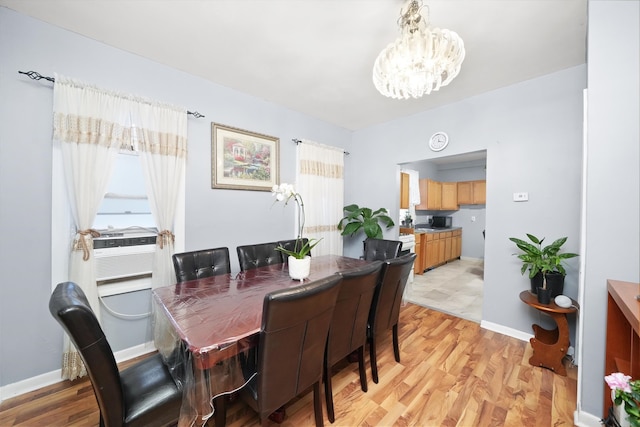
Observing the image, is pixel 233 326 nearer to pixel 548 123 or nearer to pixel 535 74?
pixel 548 123

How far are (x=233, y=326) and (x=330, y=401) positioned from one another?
84 centimetres

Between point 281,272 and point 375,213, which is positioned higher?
point 375,213

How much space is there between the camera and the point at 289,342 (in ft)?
3.58

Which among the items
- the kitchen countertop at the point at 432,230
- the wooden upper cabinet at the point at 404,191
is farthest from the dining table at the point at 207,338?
the kitchen countertop at the point at 432,230

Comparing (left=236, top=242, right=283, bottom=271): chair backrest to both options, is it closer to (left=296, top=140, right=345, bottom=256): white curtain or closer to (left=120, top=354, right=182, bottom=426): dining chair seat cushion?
(left=296, top=140, right=345, bottom=256): white curtain

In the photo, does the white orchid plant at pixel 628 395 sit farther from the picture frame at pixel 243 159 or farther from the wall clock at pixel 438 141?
the picture frame at pixel 243 159

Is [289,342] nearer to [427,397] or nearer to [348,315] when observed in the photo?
[348,315]

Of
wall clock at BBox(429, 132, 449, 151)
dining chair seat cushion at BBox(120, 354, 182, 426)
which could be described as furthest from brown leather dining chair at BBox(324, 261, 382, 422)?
wall clock at BBox(429, 132, 449, 151)

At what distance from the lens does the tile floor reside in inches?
123

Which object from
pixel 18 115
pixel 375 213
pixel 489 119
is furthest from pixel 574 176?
pixel 18 115

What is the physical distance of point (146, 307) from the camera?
7.16 ft

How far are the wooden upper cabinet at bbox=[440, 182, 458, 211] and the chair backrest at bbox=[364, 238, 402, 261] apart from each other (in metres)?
3.69

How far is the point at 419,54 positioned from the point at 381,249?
2033 mm

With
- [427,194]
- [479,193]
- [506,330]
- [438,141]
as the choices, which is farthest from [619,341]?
[479,193]
